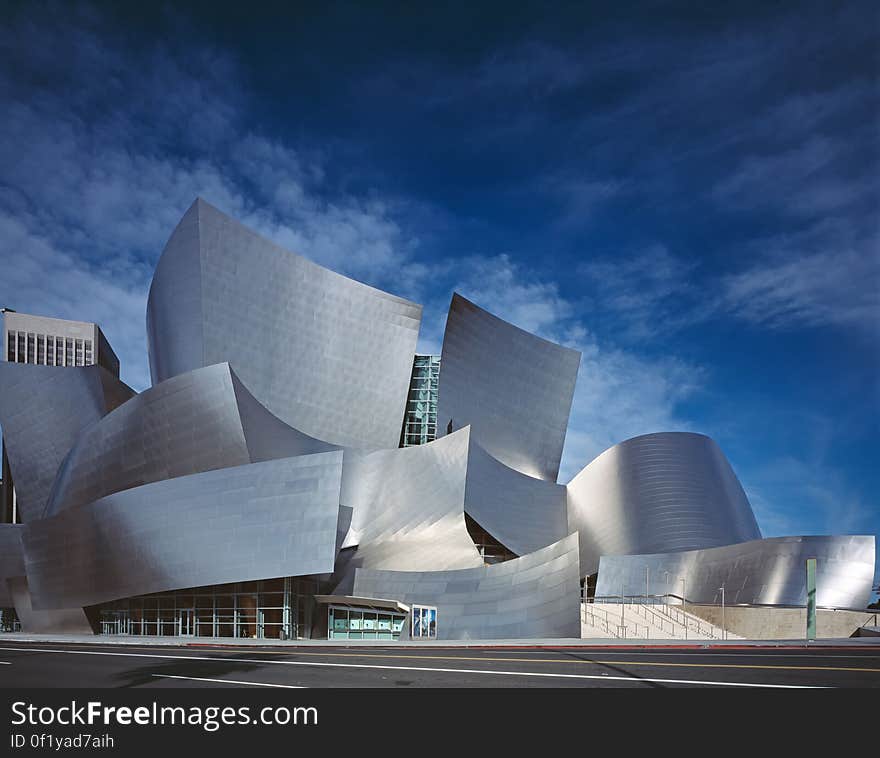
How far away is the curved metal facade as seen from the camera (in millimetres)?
27906

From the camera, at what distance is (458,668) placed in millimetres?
11000

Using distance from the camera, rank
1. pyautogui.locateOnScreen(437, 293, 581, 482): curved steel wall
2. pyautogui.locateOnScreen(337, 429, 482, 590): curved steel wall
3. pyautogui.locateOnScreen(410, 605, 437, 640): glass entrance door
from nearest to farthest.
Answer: pyautogui.locateOnScreen(410, 605, 437, 640): glass entrance door, pyautogui.locateOnScreen(337, 429, 482, 590): curved steel wall, pyautogui.locateOnScreen(437, 293, 581, 482): curved steel wall

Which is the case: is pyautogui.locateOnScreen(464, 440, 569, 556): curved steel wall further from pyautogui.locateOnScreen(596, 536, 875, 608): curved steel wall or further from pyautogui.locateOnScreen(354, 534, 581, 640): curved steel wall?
pyautogui.locateOnScreen(354, 534, 581, 640): curved steel wall

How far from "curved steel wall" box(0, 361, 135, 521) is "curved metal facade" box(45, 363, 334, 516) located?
6.51m

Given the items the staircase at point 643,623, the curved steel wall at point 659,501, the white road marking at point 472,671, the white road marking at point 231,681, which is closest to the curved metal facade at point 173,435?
the white road marking at point 472,671

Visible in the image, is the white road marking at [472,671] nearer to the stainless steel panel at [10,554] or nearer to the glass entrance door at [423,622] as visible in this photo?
the glass entrance door at [423,622]

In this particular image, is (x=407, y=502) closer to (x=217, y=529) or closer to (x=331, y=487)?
(x=331, y=487)

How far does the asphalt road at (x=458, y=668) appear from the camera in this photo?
9.22m

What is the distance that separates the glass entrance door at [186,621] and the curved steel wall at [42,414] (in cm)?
1377

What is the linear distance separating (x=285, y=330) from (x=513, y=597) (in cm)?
1949

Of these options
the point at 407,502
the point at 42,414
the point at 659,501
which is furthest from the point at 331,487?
the point at 42,414

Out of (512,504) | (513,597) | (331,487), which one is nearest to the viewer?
(513,597)

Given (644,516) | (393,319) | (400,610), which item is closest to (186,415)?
(400,610)

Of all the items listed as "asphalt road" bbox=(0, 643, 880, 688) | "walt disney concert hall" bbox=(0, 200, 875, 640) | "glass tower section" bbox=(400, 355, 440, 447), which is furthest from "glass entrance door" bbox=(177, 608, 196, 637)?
"glass tower section" bbox=(400, 355, 440, 447)
